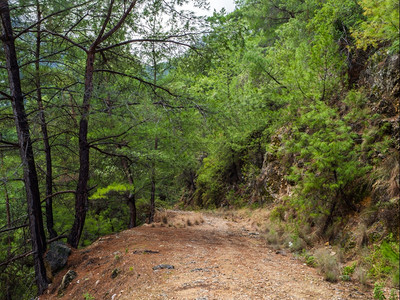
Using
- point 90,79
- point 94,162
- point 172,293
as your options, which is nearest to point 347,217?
point 172,293

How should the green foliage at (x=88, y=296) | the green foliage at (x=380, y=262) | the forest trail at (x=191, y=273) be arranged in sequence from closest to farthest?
the forest trail at (x=191, y=273), the green foliage at (x=380, y=262), the green foliage at (x=88, y=296)

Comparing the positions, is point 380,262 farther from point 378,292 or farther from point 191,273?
point 191,273

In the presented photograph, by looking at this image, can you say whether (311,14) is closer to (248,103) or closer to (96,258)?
(248,103)

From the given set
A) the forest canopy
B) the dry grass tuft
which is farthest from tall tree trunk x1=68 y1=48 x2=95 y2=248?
the dry grass tuft

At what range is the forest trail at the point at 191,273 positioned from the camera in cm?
361

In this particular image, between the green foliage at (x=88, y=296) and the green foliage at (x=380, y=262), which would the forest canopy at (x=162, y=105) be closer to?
the green foliage at (x=380, y=262)

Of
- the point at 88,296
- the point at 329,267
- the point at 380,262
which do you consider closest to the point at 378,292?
the point at 380,262

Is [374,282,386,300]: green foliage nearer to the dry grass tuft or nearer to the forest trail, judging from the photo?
the forest trail

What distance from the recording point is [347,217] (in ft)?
18.3

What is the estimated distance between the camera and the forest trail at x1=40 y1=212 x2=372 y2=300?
361cm

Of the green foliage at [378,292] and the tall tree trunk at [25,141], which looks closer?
the green foliage at [378,292]

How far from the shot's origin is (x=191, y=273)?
4.25 metres

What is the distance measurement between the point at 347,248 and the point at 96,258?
5354 mm

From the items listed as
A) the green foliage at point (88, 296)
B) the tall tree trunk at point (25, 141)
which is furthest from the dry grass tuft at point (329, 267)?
the tall tree trunk at point (25, 141)
